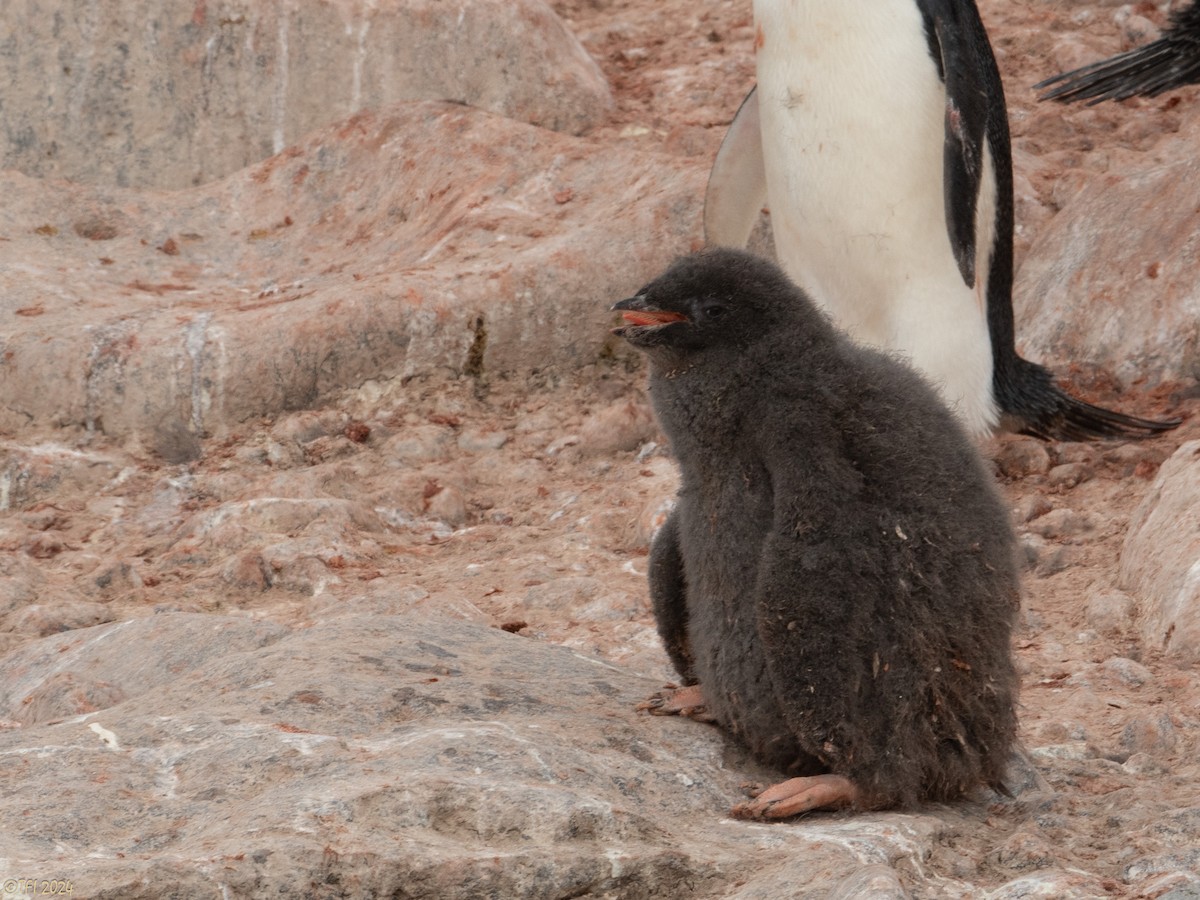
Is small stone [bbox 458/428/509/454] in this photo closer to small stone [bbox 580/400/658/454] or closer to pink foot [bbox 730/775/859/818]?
small stone [bbox 580/400/658/454]

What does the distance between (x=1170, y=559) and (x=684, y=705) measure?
1.91 meters

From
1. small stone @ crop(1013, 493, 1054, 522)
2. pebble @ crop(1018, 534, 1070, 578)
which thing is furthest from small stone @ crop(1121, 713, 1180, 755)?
small stone @ crop(1013, 493, 1054, 522)

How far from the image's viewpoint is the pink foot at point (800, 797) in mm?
2754

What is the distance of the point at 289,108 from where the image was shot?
27.6ft

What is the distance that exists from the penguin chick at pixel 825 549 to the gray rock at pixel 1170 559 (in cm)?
147

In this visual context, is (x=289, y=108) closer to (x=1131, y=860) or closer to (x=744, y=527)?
(x=744, y=527)

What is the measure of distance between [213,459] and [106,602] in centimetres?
120

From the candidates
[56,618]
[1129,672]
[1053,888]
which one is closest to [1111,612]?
[1129,672]

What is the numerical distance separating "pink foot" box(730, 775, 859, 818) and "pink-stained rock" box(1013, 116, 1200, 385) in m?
3.81

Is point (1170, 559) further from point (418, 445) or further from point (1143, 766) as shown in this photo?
point (418, 445)

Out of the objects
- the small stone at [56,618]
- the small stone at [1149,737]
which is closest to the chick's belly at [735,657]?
the small stone at [1149,737]

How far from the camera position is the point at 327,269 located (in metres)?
7.58

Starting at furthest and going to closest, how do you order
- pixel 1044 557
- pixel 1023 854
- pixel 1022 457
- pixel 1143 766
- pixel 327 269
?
pixel 327 269 < pixel 1022 457 < pixel 1044 557 < pixel 1143 766 < pixel 1023 854

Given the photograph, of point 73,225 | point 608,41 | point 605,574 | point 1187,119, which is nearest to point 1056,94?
point 1187,119
